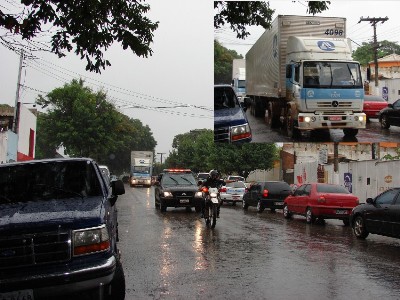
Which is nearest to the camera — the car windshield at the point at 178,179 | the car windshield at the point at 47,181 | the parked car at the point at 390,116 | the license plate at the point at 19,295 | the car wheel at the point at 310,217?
the license plate at the point at 19,295

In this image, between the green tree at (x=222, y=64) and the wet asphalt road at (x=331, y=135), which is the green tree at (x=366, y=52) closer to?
the wet asphalt road at (x=331, y=135)

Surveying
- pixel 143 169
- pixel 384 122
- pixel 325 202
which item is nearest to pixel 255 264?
pixel 325 202

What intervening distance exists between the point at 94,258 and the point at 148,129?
374 ft

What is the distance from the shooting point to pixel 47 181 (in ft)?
22.6

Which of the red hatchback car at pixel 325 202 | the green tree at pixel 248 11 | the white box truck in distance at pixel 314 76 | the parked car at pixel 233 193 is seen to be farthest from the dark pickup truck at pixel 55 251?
the parked car at pixel 233 193

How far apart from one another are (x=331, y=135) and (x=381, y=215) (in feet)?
29.0

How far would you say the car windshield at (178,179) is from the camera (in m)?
22.7

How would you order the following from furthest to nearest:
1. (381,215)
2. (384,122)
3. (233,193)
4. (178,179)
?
1. (233,193)
2. (178,179)
3. (384,122)
4. (381,215)

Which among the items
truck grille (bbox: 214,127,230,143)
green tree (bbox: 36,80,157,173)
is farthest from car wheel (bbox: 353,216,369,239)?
green tree (bbox: 36,80,157,173)

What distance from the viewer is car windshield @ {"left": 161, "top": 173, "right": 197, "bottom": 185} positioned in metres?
22.7

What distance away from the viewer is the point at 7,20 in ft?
24.9

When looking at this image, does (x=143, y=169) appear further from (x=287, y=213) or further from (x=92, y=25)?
(x=92, y=25)

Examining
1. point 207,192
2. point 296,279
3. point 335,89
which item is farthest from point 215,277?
point 335,89

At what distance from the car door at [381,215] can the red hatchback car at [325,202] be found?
4077 millimetres
